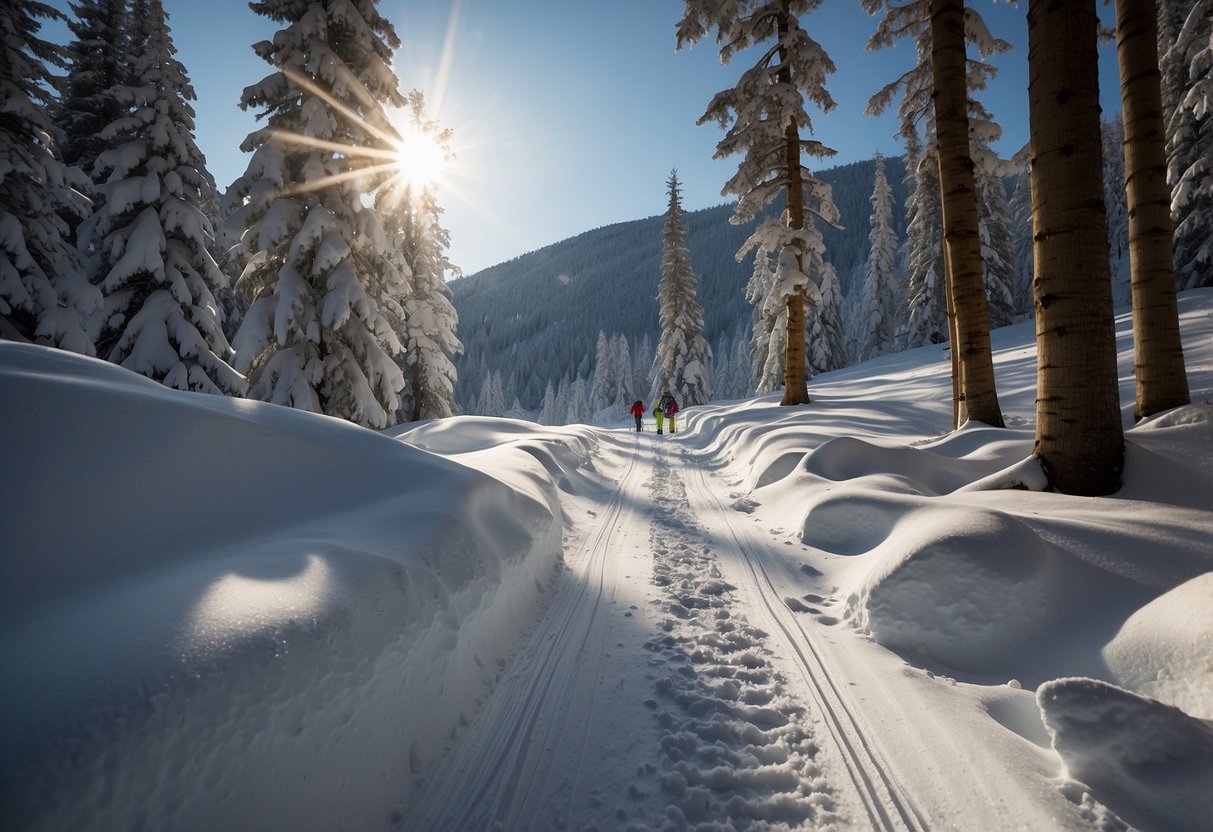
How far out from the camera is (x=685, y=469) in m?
10.6

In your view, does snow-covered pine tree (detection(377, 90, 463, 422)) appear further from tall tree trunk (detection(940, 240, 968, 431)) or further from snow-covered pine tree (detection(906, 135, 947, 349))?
snow-covered pine tree (detection(906, 135, 947, 349))

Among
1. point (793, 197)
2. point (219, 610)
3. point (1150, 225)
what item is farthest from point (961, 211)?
point (219, 610)

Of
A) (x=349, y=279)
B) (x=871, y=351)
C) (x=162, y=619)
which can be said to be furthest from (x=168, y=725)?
(x=871, y=351)

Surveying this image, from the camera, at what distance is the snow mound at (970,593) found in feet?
9.50

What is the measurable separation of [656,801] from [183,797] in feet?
5.70

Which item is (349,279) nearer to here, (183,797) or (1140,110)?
(183,797)

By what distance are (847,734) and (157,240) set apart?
17.0m

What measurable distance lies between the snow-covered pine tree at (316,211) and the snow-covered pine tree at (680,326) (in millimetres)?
21805

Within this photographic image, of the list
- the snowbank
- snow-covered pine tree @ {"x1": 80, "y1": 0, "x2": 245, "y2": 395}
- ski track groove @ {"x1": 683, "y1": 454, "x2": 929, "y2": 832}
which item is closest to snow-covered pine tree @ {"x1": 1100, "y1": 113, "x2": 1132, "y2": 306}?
ski track groove @ {"x1": 683, "y1": 454, "x2": 929, "y2": 832}

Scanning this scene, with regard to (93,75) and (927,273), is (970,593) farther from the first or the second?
(927,273)

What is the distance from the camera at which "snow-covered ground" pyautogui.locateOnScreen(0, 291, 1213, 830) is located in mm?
Answer: 1632

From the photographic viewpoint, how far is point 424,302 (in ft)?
61.8

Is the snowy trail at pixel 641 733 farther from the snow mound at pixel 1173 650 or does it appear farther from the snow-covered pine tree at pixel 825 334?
the snow-covered pine tree at pixel 825 334

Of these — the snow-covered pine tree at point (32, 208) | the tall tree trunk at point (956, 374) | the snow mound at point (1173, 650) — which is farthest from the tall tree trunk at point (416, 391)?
the snow mound at point (1173, 650)
